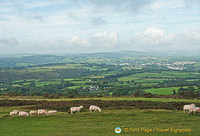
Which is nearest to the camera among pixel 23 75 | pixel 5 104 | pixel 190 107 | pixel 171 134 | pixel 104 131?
pixel 171 134

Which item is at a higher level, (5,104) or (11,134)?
(11,134)

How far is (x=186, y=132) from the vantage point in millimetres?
14250

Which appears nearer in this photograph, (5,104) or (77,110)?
(77,110)

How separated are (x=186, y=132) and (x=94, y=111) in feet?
42.8

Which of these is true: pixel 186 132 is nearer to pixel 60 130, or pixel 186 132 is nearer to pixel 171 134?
pixel 171 134

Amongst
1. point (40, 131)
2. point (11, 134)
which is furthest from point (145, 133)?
point (11, 134)

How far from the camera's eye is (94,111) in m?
25.6

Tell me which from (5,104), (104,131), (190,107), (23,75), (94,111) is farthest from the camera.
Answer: (23,75)

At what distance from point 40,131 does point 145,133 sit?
7.73 meters

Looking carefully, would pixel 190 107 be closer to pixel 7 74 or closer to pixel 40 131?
pixel 40 131

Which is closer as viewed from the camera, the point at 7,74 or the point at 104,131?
the point at 104,131

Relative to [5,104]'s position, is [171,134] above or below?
above

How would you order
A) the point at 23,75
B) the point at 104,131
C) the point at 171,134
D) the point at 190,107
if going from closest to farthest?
1. the point at 171,134
2. the point at 104,131
3. the point at 190,107
4. the point at 23,75

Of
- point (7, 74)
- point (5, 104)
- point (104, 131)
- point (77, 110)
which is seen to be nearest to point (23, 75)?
point (7, 74)
